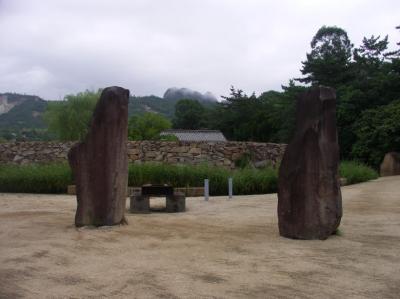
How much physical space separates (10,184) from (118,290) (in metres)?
11.6

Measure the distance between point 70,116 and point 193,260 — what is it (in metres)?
33.4

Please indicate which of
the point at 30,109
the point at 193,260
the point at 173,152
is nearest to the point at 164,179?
the point at 173,152

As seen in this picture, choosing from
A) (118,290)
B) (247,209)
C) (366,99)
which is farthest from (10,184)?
(366,99)

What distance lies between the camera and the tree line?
2358 cm

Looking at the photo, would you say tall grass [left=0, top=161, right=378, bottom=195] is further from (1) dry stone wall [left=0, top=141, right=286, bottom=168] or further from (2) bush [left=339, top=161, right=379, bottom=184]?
(2) bush [left=339, top=161, right=379, bottom=184]

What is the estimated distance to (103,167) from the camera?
6.95 metres

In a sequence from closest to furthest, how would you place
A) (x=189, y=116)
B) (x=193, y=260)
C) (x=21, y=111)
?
(x=193, y=260) < (x=189, y=116) < (x=21, y=111)

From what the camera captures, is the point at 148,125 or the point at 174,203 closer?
the point at 174,203

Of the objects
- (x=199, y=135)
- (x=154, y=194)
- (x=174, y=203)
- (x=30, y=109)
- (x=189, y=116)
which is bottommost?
(x=174, y=203)

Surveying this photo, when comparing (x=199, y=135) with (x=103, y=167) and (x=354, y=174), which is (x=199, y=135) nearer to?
(x=354, y=174)

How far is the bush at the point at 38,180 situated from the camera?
14039 millimetres

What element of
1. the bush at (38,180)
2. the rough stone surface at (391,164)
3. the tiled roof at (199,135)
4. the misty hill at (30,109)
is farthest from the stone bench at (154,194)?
the misty hill at (30,109)

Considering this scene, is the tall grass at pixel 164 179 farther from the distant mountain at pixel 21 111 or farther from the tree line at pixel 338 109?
the distant mountain at pixel 21 111

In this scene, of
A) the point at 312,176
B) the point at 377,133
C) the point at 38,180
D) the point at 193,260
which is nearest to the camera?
the point at 193,260
